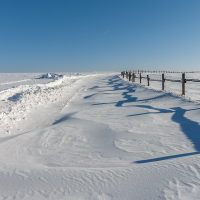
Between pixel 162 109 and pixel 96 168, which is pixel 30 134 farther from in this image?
pixel 162 109

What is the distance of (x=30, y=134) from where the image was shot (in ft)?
14.0

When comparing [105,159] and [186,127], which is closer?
[105,159]

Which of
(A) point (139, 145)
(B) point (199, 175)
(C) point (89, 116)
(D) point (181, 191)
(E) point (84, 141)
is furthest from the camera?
(C) point (89, 116)

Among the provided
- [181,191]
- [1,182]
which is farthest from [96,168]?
[1,182]

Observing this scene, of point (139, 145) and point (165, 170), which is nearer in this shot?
point (165, 170)

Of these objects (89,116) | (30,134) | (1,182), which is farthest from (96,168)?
(89,116)

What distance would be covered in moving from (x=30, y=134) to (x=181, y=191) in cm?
359

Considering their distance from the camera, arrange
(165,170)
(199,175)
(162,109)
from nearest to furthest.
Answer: (199,175) < (165,170) < (162,109)

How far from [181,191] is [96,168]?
1.22 m

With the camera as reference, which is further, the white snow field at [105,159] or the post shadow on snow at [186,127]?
the post shadow on snow at [186,127]

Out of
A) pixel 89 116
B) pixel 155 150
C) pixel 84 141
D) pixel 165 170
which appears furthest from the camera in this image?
pixel 89 116

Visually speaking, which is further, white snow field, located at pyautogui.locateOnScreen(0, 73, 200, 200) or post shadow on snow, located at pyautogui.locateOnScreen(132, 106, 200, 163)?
post shadow on snow, located at pyautogui.locateOnScreen(132, 106, 200, 163)

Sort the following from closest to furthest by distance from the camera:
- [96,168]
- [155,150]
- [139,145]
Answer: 1. [96,168]
2. [155,150]
3. [139,145]

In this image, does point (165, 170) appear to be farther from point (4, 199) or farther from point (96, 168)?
point (4, 199)
